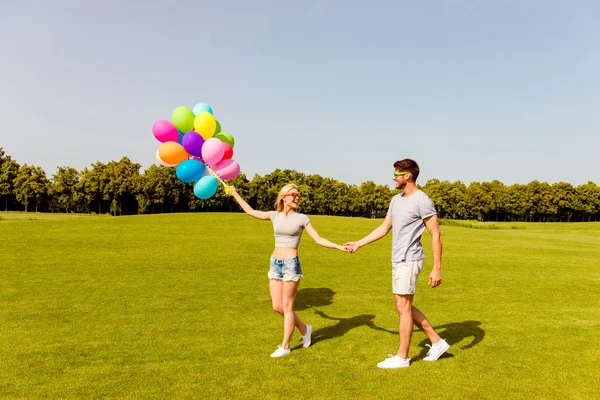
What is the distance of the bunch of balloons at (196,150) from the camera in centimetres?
741

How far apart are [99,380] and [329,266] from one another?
1127 cm

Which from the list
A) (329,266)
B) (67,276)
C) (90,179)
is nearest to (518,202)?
(90,179)

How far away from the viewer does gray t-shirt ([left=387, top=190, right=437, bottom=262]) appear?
18.1ft

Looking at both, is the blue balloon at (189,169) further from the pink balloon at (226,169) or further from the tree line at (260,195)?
the tree line at (260,195)

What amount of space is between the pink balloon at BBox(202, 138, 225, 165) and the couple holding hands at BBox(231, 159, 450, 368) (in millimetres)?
1775

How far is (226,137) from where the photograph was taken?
27.2 ft

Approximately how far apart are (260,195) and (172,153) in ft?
283

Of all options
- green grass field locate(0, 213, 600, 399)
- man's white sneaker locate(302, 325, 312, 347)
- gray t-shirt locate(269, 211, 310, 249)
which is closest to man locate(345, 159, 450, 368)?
green grass field locate(0, 213, 600, 399)

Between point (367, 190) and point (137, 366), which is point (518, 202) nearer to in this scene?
point (367, 190)

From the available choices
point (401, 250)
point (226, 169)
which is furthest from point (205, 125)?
point (401, 250)

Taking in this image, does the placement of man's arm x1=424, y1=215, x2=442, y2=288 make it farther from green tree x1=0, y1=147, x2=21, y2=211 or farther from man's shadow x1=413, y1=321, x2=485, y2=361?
green tree x1=0, y1=147, x2=21, y2=211

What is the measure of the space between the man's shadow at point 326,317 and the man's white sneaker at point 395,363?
1485 mm

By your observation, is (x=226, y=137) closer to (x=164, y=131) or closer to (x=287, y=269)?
(x=164, y=131)

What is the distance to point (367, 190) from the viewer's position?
350 ft
